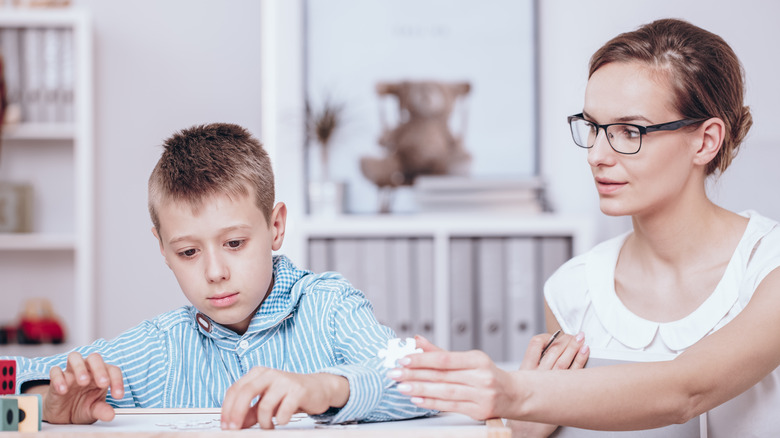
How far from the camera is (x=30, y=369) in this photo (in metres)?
0.99

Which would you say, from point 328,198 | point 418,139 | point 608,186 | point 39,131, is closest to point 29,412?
point 608,186

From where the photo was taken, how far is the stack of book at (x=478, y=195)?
8.80 feet

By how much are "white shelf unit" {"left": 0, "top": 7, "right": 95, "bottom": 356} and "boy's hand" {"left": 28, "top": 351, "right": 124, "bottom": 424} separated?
208cm

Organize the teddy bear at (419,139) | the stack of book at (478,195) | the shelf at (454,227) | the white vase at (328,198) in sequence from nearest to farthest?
the shelf at (454,227)
the stack of book at (478,195)
the white vase at (328,198)
the teddy bear at (419,139)

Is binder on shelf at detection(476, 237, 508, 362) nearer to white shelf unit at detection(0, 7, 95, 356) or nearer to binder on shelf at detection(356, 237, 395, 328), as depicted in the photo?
binder on shelf at detection(356, 237, 395, 328)

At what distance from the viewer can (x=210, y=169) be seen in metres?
1.11

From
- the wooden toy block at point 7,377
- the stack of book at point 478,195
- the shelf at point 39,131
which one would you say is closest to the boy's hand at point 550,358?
the wooden toy block at point 7,377

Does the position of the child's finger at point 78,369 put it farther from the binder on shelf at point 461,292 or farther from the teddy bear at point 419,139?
the teddy bear at point 419,139

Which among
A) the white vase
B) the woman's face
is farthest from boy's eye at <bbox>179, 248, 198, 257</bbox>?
the white vase

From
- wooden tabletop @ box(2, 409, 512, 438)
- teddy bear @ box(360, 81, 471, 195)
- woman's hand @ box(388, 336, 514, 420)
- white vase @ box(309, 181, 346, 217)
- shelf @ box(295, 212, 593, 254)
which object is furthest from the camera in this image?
teddy bear @ box(360, 81, 471, 195)

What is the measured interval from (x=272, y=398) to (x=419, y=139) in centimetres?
240

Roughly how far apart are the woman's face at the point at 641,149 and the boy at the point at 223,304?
45 cm

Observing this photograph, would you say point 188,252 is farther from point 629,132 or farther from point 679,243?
point 679,243

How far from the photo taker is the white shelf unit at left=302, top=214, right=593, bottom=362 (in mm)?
2547
